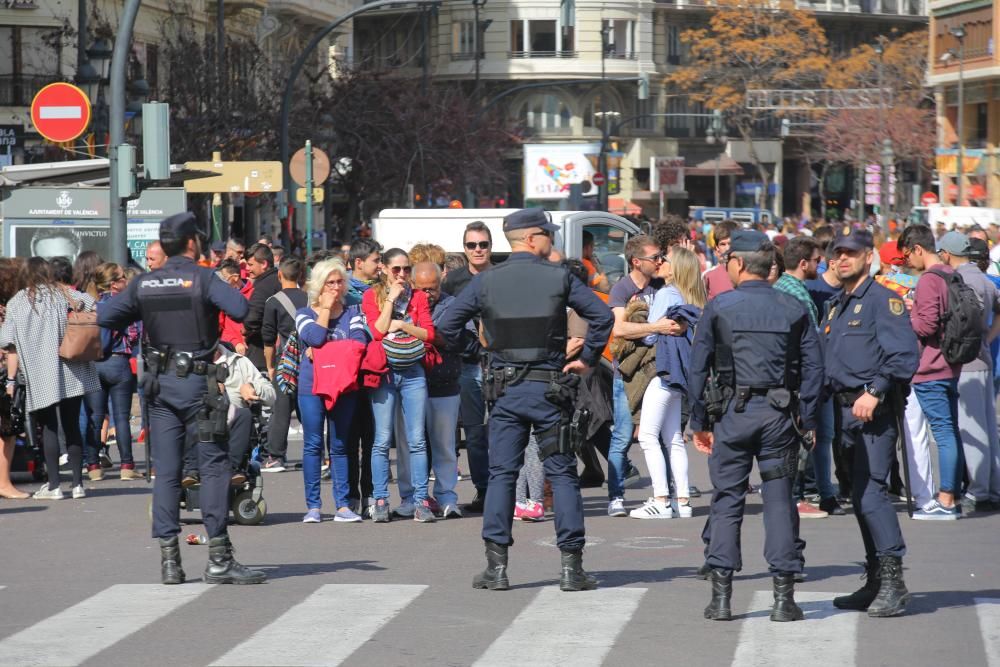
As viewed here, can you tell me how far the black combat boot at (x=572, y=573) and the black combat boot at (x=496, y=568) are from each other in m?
0.29

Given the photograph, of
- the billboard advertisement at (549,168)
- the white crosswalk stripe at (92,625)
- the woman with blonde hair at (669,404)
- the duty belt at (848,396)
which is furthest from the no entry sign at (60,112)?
the billboard advertisement at (549,168)

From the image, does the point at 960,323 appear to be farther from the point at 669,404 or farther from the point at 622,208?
the point at 622,208

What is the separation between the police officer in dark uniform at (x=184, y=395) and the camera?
917 cm

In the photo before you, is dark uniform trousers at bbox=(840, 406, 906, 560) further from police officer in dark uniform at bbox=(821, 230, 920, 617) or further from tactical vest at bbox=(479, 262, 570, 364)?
tactical vest at bbox=(479, 262, 570, 364)

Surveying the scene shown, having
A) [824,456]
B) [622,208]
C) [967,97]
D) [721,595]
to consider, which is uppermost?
[967,97]

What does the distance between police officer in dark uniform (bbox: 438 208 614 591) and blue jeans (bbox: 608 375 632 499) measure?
2988mm

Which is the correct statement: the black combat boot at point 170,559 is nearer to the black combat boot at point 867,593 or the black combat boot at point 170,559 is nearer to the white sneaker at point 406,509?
the white sneaker at point 406,509

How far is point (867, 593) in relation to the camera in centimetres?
849

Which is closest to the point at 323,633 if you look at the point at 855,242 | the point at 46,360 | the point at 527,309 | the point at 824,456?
the point at 527,309

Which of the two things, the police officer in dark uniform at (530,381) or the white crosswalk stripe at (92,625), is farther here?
the police officer in dark uniform at (530,381)

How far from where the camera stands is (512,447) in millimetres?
9062

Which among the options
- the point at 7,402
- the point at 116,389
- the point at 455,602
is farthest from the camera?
the point at 116,389

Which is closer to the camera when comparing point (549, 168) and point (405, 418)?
point (405, 418)

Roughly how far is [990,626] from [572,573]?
6.63 feet
